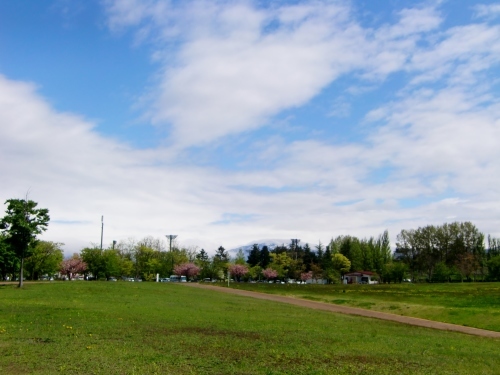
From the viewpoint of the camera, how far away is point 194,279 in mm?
135375

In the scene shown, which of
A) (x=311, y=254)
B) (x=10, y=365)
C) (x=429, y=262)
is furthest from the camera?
(x=311, y=254)

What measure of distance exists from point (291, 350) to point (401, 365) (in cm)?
358

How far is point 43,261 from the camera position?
95438mm

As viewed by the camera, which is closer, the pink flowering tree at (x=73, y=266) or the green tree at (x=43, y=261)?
the green tree at (x=43, y=261)

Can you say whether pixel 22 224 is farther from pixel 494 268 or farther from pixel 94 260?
pixel 494 268

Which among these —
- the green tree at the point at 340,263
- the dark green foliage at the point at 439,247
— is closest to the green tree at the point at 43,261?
the green tree at the point at 340,263

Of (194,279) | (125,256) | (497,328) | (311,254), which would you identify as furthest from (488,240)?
(497,328)

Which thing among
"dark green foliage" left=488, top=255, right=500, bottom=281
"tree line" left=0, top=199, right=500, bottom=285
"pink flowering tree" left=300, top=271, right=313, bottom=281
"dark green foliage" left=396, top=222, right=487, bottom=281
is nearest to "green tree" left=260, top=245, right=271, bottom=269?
"tree line" left=0, top=199, right=500, bottom=285

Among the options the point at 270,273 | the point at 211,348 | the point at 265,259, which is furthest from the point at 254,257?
the point at 211,348

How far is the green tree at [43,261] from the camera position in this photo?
9444cm

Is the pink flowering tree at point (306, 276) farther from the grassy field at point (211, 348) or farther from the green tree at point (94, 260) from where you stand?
the grassy field at point (211, 348)

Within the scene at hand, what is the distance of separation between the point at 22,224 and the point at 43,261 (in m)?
51.7

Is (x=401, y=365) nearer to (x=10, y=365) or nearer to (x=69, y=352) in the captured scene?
A: (x=69, y=352)

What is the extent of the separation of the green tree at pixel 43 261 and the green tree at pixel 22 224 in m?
45.2
